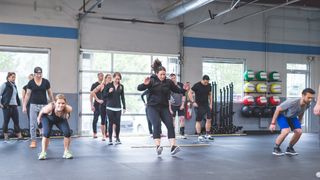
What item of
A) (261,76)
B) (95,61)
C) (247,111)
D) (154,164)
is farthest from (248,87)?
(154,164)

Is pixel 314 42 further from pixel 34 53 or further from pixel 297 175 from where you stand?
pixel 297 175

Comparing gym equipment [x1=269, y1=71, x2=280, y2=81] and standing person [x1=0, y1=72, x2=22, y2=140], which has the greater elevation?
gym equipment [x1=269, y1=71, x2=280, y2=81]

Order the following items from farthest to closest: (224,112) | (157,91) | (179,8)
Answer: (224,112)
(179,8)
(157,91)

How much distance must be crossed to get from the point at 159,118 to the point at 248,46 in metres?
7.97

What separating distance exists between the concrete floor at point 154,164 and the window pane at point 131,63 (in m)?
4.81

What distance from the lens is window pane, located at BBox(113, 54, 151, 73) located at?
493 inches

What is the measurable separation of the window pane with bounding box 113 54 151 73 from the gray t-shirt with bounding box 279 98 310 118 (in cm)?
644

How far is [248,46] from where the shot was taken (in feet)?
46.0

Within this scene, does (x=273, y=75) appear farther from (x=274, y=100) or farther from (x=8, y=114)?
(x=8, y=114)

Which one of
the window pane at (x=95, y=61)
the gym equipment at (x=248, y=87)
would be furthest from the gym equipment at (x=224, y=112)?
the window pane at (x=95, y=61)

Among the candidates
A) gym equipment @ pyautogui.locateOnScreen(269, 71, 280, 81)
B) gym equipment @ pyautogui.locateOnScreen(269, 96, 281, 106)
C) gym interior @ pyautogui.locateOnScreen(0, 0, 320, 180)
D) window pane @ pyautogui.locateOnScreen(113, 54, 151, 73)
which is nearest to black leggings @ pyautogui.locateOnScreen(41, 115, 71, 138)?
gym interior @ pyautogui.locateOnScreen(0, 0, 320, 180)

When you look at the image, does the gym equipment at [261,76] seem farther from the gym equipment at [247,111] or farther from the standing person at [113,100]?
the standing person at [113,100]

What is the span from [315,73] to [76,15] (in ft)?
28.2

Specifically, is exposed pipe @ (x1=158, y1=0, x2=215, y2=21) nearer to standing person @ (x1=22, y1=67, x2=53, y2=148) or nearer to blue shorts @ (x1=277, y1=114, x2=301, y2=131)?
blue shorts @ (x1=277, y1=114, x2=301, y2=131)
